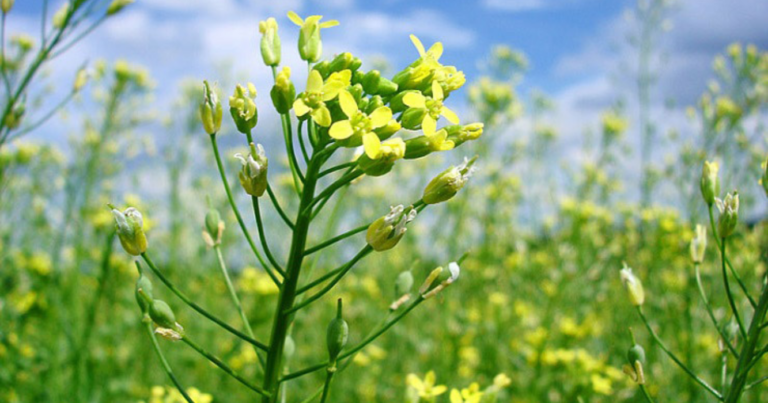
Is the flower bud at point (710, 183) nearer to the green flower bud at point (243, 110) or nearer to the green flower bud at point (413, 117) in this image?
the green flower bud at point (413, 117)

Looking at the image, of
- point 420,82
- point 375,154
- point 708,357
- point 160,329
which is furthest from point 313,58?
point 708,357

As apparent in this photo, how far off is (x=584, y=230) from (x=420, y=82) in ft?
12.8

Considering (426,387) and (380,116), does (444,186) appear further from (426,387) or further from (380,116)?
(426,387)

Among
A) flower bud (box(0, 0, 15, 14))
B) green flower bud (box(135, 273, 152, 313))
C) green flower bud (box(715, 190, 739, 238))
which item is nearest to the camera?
green flower bud (box(135, 273, 152, 313))

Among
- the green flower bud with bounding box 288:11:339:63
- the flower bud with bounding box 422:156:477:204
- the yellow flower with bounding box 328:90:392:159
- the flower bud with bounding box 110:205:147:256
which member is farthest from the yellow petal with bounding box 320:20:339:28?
the flower bud with bounding box 110:205:147:256

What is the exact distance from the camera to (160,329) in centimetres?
112

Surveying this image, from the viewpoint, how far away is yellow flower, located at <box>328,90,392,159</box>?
1.04 metres

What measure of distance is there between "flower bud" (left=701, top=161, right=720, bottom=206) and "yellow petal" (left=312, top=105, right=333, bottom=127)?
3.30 feet

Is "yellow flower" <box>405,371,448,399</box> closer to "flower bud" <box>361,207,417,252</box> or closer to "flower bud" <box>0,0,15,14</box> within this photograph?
"flower bud" <box>361,207,417,252</box>

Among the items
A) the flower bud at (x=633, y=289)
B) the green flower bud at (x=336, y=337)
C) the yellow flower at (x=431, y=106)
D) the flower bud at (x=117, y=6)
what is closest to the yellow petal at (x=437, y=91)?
the yellow flower at (x=431, y=106)

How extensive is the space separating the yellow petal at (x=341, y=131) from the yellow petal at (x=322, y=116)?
0.10 ft

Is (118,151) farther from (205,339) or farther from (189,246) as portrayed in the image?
(205,339)

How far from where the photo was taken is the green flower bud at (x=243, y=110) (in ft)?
3.75

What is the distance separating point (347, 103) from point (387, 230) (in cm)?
25
